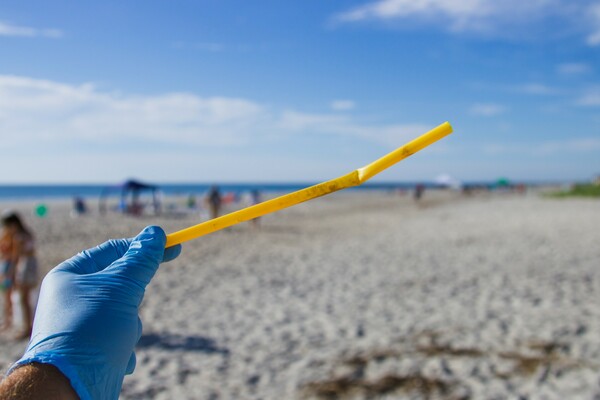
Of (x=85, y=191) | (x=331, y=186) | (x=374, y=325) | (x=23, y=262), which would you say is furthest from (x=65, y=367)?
(x=85, y=191)

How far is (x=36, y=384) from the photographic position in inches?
42.9

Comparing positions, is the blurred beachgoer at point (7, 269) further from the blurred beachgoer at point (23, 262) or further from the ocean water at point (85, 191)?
the ocean water at point (85, 191)

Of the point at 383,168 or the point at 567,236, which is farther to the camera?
the point at 567,236

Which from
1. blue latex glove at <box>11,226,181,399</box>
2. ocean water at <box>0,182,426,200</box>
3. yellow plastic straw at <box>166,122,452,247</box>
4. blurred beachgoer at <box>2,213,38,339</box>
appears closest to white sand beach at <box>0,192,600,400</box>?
blurred beachgoer at <box>2,213,38,339</box>

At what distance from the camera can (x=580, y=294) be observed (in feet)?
23.5

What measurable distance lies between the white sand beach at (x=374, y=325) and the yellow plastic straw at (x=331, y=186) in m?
3.27

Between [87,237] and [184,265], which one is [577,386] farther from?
[87,237]

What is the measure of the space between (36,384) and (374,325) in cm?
533

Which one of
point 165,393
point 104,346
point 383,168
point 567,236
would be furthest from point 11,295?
point 567,236

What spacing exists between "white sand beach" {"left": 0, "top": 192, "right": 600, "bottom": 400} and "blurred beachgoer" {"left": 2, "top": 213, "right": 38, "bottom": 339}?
0.35 metres

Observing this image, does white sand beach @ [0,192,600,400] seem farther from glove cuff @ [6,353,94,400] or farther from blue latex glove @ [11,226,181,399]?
glove cuff @ [6,353,94,400]

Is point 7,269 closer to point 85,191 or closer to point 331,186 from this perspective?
point 331,186

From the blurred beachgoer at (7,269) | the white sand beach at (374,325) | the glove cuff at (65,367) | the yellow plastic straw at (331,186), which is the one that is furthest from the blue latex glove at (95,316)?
the blurred beachgoer at (7,269)

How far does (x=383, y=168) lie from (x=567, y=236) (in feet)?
45.5
